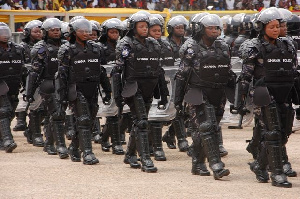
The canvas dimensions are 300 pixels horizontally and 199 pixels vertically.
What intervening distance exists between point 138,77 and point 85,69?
0.81m

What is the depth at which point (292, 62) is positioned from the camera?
372 inches

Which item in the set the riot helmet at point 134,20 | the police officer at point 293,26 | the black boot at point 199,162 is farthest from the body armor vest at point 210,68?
the police officer at point 293,26

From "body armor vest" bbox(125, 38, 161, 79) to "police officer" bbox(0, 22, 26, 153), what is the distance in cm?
261

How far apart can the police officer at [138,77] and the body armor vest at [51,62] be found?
5.41 feet

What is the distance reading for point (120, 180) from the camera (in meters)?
9.85

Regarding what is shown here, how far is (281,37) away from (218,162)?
1663 mm

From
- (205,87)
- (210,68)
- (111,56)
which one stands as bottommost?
(111,56)

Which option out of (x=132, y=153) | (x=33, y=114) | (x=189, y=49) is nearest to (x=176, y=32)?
(x=33, y=114)

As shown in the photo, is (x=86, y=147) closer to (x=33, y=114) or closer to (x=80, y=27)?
(x=80, y=27)

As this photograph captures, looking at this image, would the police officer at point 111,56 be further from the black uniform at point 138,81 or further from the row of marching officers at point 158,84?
the black uniform at point 138,81

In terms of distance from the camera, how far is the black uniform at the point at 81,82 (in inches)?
438

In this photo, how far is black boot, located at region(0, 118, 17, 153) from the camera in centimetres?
1268

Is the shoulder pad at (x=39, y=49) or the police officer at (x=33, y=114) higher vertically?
the shoulder pad at (x=39, y=49)

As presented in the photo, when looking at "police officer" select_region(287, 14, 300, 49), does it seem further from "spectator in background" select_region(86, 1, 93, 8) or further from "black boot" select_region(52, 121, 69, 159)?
"spectator in background" select_region(86, 1, 93, 8)
